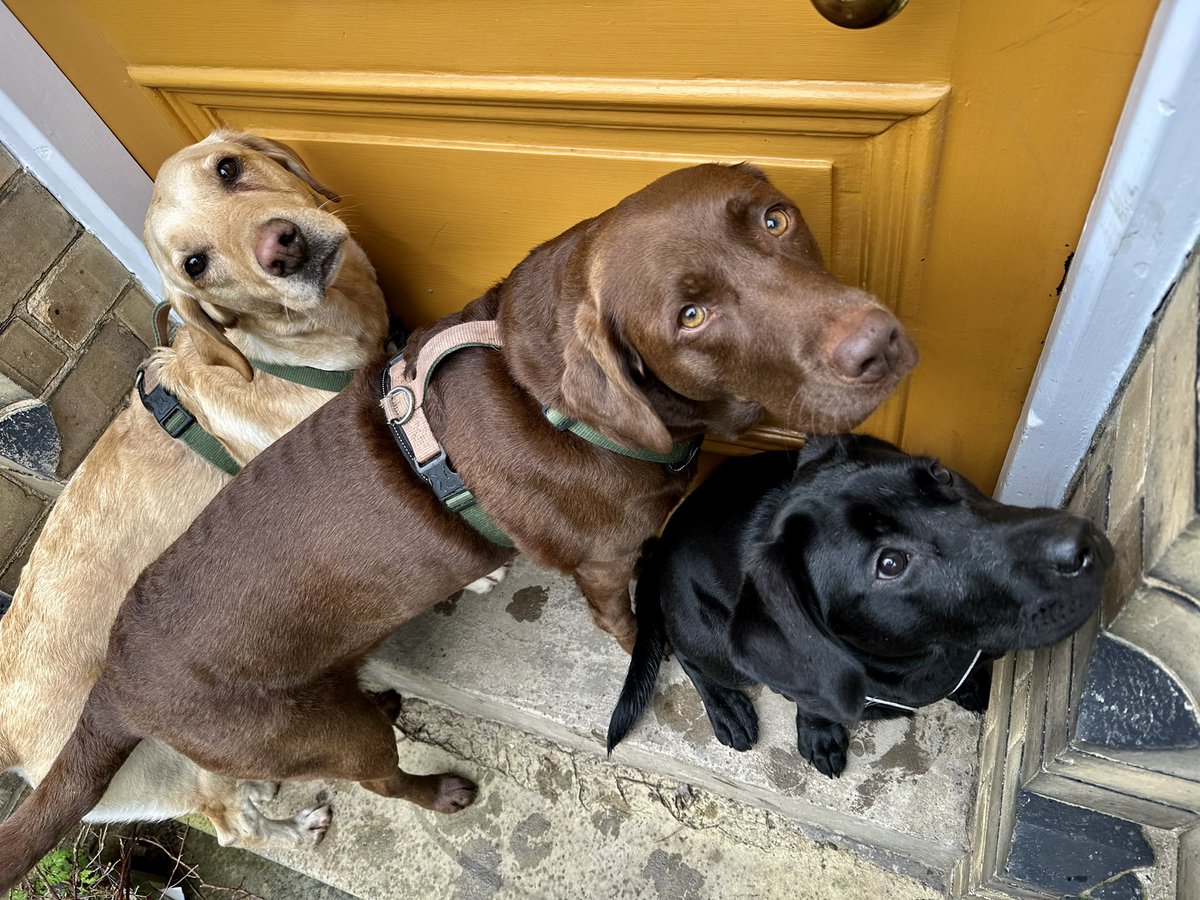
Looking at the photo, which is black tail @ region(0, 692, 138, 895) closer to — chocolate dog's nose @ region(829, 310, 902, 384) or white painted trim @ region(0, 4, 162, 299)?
white painted trim @ region(0, 4, 162, 299)

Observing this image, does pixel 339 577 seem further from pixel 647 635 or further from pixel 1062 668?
pixel 1062 668

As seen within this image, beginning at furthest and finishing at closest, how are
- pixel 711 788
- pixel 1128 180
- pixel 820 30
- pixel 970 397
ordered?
pixel 711 788 < pixel 970 397 < pixel 820 30 < pixel 1128 180

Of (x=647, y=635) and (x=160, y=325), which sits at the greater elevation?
(x=160, y=325)

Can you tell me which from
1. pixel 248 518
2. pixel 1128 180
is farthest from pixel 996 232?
pixel 248 518

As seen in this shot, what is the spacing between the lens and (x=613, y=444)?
1.86 meters

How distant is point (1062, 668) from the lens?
161cm

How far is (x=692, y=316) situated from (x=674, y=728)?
1.44m

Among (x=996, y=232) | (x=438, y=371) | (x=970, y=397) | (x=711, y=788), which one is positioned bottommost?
(x=711, y=788)

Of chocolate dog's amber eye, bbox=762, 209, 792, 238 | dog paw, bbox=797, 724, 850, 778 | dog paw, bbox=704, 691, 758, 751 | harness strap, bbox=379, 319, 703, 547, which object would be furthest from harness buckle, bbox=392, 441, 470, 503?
dog paw, bbox=797, 724, 850, 778

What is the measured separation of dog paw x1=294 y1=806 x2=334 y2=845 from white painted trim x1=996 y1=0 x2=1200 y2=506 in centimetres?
267

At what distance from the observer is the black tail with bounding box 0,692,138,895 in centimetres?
191

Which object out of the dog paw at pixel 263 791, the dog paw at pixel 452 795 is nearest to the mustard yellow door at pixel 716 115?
the dog paw at pixel 452 795

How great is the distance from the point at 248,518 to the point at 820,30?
172cm

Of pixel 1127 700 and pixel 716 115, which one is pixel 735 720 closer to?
pixel 1127 700
